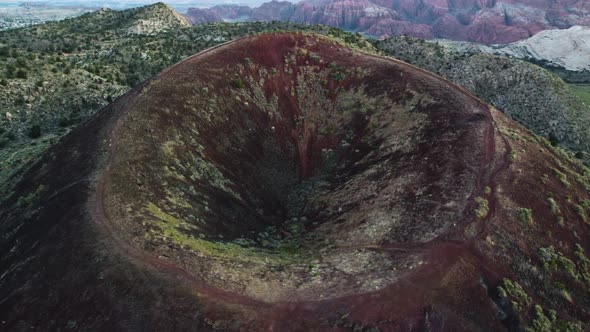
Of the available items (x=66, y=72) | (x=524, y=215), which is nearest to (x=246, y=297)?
(x=524, y=215)

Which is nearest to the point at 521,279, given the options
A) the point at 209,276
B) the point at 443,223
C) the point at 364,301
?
the point at 443,223

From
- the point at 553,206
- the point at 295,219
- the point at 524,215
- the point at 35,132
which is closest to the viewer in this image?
the point at 524,215

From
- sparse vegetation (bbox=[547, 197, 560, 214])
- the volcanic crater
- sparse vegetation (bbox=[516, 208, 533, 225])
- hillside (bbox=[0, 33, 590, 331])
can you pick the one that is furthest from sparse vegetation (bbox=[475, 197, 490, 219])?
sparse vegetation (bbox=[547, 197, 560, 214])

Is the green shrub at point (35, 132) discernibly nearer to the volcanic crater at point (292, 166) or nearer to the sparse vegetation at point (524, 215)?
the volcanic crater at point (292, 166)

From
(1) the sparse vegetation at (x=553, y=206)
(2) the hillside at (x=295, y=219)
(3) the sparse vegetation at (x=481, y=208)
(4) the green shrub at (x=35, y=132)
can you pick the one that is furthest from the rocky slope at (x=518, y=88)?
(4) the green shrub at (x=35, y=132)

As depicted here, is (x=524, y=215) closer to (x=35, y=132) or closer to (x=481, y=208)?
(x=481, y=208)
